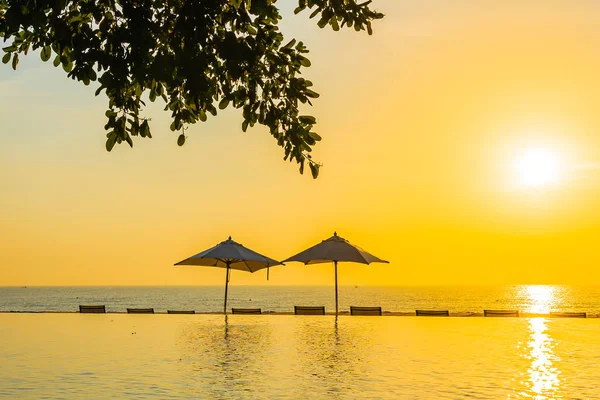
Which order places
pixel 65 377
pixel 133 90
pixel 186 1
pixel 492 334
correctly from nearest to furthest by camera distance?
pixel 186 1 < pixel 133 90 < pixel 65 377 < pixel 492 334

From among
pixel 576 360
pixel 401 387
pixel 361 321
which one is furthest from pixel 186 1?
pixel 361 321

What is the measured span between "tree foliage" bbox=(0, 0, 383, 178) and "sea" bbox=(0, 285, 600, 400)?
5.32 m

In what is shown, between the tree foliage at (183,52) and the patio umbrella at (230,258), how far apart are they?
20090 mm

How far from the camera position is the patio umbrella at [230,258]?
2798cm

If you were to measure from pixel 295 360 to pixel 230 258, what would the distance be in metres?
12.6

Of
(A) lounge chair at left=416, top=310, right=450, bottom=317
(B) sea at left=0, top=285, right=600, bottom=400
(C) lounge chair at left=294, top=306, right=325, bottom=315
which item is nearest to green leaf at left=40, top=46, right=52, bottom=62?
(B) sea at left=0, top=285, right=600, bottom=400

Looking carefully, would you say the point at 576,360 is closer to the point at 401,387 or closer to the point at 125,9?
the point at 401,387

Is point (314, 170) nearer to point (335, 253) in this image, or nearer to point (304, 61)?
point (304, 61)

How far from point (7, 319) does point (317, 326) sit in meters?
12.2

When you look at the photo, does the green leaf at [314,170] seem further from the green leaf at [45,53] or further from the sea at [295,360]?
the sea at [295,360]

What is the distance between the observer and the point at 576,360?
1622 centimetres

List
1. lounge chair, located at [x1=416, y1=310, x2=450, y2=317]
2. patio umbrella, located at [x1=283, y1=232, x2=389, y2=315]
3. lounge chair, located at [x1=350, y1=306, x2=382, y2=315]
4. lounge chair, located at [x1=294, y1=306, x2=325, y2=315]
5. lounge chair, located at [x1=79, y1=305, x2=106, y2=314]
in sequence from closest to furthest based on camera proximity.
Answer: patio umbrella, located at [x1=283, y1=232, x2=389, y2=315]
lounge chair, located at [x1=350, y1=306, x2=382, y2=315]
lounge chair, located at [x1=294, y1=306, x2=325, y2=315]
lounge chair, located at [x1=416, y1=310, x2=450, y2=317]
lounge chair, located at [x1=79, y1=305, x2=106, y2=314]

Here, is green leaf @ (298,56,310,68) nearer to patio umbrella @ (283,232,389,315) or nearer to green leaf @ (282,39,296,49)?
green leaf @ (282,39,296,49)

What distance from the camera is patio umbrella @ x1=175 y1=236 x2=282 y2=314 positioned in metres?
28.0
